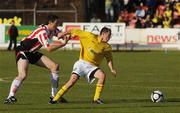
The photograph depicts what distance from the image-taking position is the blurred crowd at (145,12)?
49.0 metres

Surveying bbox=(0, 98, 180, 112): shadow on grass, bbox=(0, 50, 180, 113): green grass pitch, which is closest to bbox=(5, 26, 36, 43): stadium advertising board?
bbox=(0, 50, 180, 113): green grass pitch

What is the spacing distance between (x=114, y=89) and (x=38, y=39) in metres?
4.62

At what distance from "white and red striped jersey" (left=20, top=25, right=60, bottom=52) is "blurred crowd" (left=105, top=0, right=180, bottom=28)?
31638mm

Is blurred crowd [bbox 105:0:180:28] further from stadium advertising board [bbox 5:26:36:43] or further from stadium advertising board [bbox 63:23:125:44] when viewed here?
stadium advertising board [bbox 5:26:36:43]

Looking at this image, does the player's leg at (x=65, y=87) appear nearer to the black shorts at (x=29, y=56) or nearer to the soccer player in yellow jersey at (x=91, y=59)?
the soccer player in yellow jersey at (x=91, y=59)

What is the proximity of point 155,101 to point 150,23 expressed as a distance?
1309 inches

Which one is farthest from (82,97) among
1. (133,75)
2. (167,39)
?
(167,39)

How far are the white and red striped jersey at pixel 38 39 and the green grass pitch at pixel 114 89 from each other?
4.12 ft

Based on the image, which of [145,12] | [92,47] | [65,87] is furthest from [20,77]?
[145,12]

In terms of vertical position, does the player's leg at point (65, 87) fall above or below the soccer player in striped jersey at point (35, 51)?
below

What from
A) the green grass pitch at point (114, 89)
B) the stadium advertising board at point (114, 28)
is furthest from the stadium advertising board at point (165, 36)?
the green grass pitch at point (114, 89)

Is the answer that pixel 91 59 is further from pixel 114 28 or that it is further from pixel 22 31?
pixel 22 31

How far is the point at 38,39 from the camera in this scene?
1589 cm

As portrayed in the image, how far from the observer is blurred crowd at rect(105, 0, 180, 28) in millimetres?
49031
